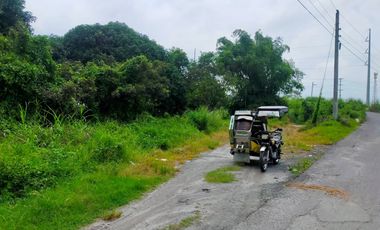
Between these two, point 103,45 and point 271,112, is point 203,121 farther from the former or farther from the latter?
point 103,45

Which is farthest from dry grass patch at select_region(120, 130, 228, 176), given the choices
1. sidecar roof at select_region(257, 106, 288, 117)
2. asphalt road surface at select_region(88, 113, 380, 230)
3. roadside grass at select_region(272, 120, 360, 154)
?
roadside grass at select_region(272, 120, 360, 154)

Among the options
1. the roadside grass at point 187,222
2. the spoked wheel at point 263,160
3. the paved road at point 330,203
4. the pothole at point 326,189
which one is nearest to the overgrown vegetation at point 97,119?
the spoked wheel at point 263,160

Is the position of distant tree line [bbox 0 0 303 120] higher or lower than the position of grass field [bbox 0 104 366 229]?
higher

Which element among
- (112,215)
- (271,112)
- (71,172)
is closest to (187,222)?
(112,215)

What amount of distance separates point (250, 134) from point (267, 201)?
3544mm

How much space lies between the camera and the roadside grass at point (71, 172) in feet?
22.9

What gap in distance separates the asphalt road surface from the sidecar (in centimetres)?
47

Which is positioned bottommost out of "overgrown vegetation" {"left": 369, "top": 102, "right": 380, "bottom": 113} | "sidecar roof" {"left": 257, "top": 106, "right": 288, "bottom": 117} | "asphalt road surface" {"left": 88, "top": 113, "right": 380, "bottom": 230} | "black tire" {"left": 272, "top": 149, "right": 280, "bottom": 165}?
"asphalt road surface" {"left": 88, "top": 113, "right": 380, "bottom": 230}

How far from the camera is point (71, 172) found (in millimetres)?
9250

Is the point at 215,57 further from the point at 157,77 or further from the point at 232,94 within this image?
the point at 157,77

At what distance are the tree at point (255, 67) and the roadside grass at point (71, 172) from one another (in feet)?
64.0

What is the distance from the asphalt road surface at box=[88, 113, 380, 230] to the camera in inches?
272

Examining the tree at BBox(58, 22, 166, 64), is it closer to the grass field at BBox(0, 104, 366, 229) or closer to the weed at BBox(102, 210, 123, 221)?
the grass field at BBox(0, 104, 366, 229)

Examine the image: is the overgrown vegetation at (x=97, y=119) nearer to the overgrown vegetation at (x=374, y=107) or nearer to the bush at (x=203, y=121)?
the bush at (x=203, y=121)
